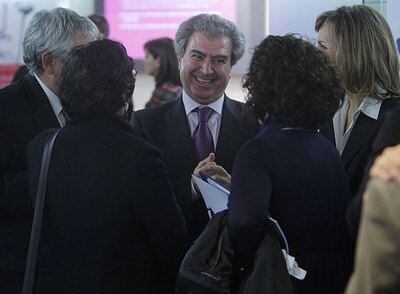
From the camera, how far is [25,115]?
2469 millimetres

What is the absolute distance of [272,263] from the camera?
1.90 meters

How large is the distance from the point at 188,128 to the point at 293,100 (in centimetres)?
83

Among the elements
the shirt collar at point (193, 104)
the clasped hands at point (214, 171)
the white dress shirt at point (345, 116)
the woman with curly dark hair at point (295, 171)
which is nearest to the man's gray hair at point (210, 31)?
the shirt collar at point (193, 104)

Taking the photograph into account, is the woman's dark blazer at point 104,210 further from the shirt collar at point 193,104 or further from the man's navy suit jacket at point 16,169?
the shirt collar at point 193,104

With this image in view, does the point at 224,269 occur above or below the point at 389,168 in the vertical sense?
below

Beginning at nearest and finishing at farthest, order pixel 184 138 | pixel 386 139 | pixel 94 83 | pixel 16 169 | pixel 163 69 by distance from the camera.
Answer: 1. pixel 386 139
2. pixel 94 83
3. pixel 16 169
4. pixel 184 138
5. pixel 163 69

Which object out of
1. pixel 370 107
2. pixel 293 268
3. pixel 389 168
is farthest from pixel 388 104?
pixel 389 168

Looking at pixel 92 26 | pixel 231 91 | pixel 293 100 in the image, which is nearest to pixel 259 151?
pixel 293 100

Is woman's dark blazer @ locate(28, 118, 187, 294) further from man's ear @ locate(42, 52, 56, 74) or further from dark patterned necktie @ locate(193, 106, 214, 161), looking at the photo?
dark patterned necktie @ locate(193, 106, 214, 161)

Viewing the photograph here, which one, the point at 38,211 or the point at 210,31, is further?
the point at 210,31

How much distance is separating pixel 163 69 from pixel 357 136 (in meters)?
3.32

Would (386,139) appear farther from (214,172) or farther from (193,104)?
(193,104)

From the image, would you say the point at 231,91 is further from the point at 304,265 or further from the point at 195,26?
the point at 304,265

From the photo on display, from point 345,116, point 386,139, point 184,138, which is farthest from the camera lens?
point 184,138
